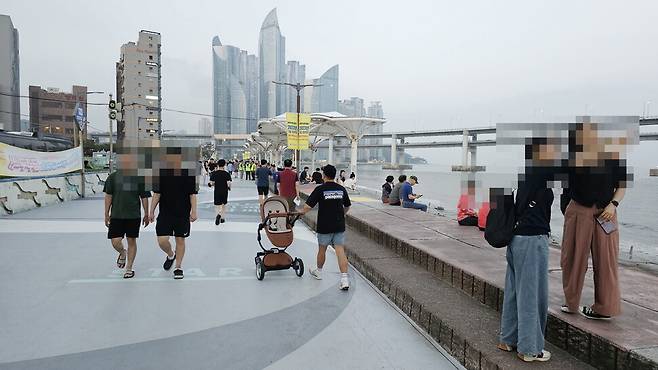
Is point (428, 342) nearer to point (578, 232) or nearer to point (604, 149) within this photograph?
point (578, 232)

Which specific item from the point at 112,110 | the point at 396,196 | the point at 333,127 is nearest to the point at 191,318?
the point at 396,196

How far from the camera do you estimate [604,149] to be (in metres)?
2.71

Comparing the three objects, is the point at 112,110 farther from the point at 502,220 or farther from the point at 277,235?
the point at 502,220

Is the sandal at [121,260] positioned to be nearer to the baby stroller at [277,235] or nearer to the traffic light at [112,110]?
the baby stroller at [277,235]

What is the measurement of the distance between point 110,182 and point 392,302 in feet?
11.6

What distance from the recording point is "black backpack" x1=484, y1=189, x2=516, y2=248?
2656 millimetres

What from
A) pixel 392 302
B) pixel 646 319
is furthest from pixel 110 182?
pixel 646 319

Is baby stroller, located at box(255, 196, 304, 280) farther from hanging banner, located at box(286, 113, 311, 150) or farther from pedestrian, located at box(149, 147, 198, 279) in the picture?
→ hanging banner, located at box(286, 113, 311, 150)

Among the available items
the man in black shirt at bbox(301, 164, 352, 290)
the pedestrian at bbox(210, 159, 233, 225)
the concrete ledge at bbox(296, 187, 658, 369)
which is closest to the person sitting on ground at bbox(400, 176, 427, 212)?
the concrete ledge at bbox(296, 187, 658, 369)

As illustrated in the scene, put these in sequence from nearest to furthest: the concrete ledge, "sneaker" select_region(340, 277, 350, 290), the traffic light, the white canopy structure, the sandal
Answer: the concrete ledge, "sneaker" select_region(340, 277, 350, 290), the sandal, the traffic light, the white canopy structure

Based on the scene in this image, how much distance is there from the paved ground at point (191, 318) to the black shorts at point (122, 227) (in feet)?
1.69

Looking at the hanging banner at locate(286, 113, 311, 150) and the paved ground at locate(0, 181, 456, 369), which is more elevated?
the hanging banner at locate(286, 113, 311, 150)

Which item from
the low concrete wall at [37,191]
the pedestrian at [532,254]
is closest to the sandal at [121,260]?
the pedestrian at [532,254]

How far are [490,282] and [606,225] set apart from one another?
1182 millimetres
